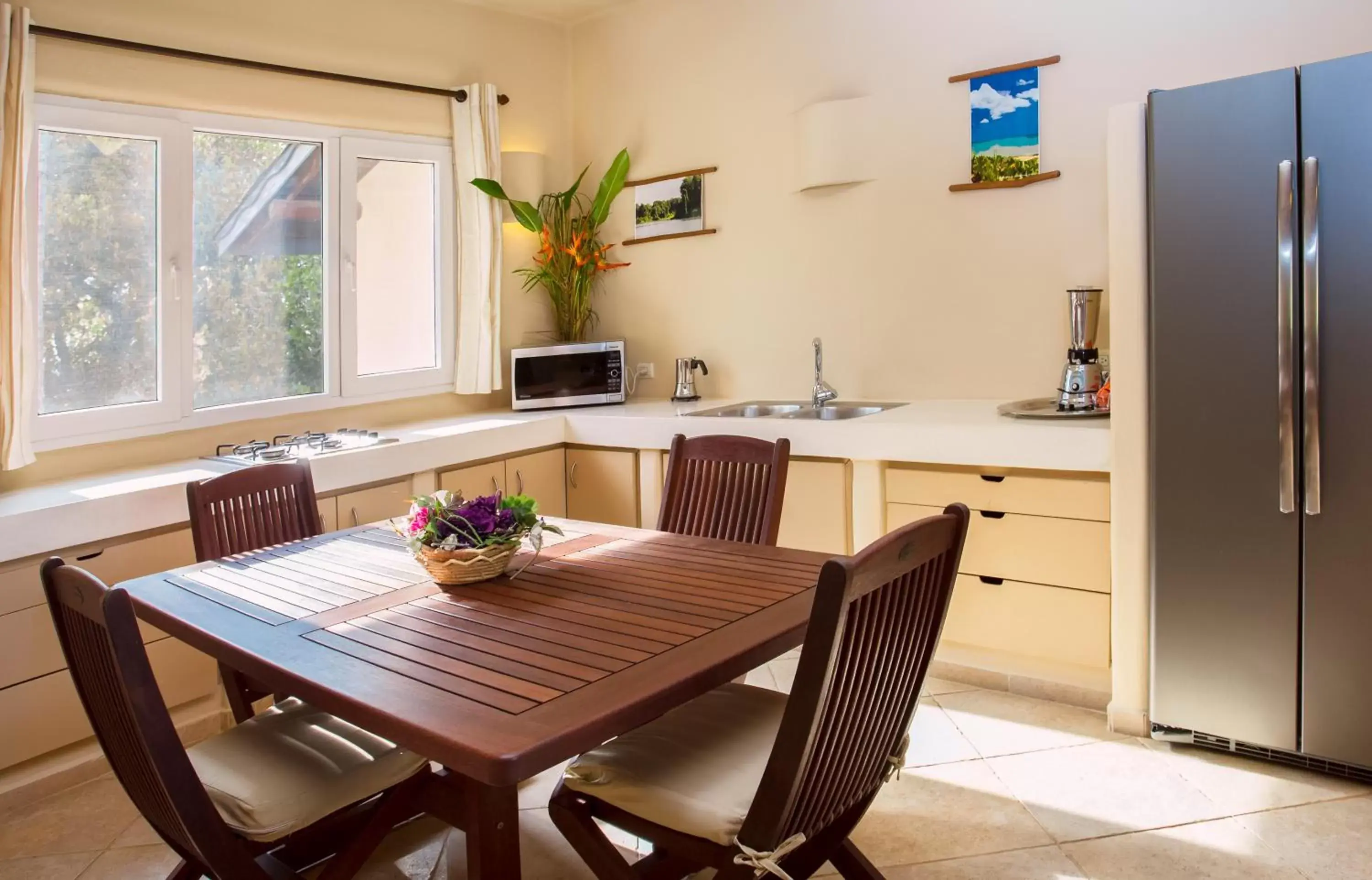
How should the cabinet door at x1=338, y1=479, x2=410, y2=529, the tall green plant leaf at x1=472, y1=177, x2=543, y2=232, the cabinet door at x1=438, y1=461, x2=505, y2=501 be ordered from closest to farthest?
the cabinet door at x1=338, y1=479, x2=410, y2=529 < the cabinet door at x1=438, y1=461, x2=505, y2=501 < the tall green plant leaf at x1=472, y1=177, x2=543, y2=232

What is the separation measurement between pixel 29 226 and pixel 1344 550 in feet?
12.4

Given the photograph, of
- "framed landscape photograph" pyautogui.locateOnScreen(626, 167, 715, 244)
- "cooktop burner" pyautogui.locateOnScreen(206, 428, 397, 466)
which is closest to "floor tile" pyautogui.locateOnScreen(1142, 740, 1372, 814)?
"cooktop burner" pyautogui.locateOnScreen(206, 428, 397, 466)

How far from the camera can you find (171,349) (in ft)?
11.5

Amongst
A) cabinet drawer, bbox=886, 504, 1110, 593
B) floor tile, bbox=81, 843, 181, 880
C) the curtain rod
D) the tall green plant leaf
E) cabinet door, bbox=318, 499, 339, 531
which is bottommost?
floor tile, bbox=81, 843, 181, 880

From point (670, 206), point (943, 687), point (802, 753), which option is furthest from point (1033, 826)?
point (670, 206)

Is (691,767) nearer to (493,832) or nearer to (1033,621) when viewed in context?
(493,832)

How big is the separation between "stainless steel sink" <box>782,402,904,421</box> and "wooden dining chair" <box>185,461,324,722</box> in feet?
6.00

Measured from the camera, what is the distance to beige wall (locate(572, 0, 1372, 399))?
3479mm

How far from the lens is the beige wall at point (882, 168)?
3.48m

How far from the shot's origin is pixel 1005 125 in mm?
3701

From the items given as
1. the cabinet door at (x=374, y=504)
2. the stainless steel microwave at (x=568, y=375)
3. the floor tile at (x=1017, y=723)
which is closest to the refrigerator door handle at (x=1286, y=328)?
the floor tile at (x=1017, y=723)

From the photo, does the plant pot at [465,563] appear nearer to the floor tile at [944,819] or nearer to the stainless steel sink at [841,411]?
the floor tile at [944,819]

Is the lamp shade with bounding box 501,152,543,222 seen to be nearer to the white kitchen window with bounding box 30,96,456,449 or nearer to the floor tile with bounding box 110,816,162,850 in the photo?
the white kitchen window with bounding box 30,96,456,449

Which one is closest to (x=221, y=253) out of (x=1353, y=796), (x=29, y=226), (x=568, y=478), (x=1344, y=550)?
(x=29, y=226)
